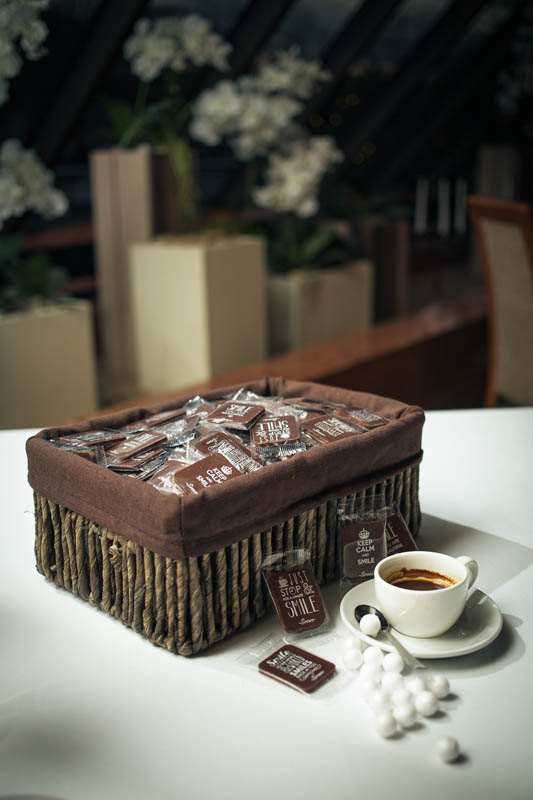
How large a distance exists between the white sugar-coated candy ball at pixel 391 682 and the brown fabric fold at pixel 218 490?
0.16 metres

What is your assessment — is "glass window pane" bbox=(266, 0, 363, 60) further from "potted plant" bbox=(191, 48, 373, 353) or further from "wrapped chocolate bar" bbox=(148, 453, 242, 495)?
"wrapped chocolate bar" bbox=(148, 453, 242, 495)

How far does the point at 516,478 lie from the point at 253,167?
116 inches

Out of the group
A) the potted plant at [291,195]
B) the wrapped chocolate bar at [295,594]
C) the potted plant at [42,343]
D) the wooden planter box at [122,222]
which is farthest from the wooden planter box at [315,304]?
the wrapped chocolate bar at [295,594]

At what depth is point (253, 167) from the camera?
3.79m

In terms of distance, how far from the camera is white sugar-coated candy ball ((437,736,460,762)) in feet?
1.91

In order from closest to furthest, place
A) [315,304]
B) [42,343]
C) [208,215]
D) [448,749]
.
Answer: [448,749] < [42,343] < [315,304] < [208,215]

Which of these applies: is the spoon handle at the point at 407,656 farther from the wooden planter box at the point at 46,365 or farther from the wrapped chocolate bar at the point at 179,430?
the wooden planter box at the point at 46,365

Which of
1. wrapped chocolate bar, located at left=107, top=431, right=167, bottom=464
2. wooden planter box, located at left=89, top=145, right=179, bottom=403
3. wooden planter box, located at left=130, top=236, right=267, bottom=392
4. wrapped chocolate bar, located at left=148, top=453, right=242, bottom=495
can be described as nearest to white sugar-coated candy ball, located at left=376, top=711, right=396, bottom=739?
wrapped chocolate bar, located at left=148, top=453, right=242, bottom=495

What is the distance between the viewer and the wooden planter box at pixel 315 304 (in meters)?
3.88

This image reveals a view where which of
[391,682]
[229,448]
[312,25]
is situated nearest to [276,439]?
[229,448]

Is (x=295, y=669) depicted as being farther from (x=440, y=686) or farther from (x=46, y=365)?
(x=46, y=365)

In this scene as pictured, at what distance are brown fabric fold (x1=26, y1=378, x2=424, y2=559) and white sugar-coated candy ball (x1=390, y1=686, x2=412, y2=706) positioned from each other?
0.57 feet

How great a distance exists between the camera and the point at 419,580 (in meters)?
0.76

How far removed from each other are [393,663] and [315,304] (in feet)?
11.0
